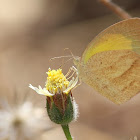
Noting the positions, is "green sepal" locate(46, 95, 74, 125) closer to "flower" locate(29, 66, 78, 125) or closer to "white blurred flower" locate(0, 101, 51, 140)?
"flower" locate(29, 66, 78, 125)

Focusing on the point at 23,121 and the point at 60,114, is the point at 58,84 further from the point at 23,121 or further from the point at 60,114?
the point at 23,121

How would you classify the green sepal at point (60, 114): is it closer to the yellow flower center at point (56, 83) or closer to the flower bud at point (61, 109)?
the flower bud at point (61, 109)

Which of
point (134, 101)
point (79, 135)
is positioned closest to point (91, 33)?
point (134, 101)

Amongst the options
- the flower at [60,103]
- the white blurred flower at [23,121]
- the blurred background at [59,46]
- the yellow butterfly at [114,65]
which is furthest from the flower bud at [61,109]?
the blurred background at [59,46]

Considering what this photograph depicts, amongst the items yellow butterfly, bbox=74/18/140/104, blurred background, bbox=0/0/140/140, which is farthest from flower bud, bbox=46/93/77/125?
blurred background, bbox=0/0/140/140

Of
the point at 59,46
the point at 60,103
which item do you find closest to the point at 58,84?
the point at 60,103

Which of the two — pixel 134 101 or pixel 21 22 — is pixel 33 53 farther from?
pixel 134 101

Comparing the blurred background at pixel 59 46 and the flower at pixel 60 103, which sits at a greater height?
the blurred background at pixel 59 46
